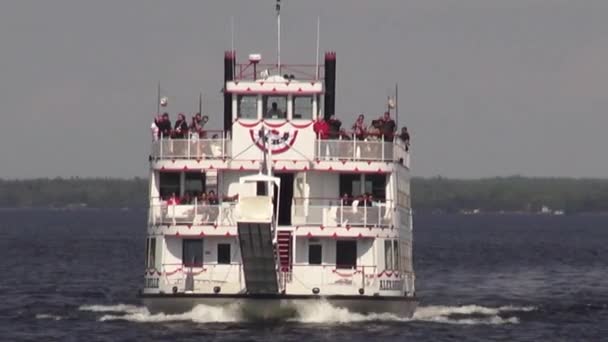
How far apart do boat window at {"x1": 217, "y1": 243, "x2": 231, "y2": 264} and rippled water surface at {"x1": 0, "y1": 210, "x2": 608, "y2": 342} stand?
207cm

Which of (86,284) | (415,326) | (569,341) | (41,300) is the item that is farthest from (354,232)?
(86,284)

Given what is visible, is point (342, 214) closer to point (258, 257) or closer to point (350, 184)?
point (350, 184)

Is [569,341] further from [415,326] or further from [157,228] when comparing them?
[157,228]

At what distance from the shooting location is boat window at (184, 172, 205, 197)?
6003 centimetres

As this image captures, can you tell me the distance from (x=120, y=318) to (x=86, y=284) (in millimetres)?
24133

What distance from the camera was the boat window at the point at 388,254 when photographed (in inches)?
2321

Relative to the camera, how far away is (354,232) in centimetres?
5794

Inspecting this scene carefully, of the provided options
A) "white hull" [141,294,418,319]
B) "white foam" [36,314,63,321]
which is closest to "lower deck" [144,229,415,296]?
"white hull" [141,294,418,319]

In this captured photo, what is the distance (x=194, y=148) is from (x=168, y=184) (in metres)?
1.73

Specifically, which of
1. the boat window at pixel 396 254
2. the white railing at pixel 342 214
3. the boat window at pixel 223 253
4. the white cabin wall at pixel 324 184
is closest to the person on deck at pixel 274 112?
the white cabin wall at pixel 324 184

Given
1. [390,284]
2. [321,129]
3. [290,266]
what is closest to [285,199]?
[321,129]

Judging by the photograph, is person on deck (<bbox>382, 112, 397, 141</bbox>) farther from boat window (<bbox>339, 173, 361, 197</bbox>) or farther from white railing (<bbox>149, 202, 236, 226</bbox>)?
white railing (<bbox>149, 202, 236, 226</bbox>)

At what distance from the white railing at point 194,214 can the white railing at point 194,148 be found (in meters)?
1.54

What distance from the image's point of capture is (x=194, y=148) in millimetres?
59094
